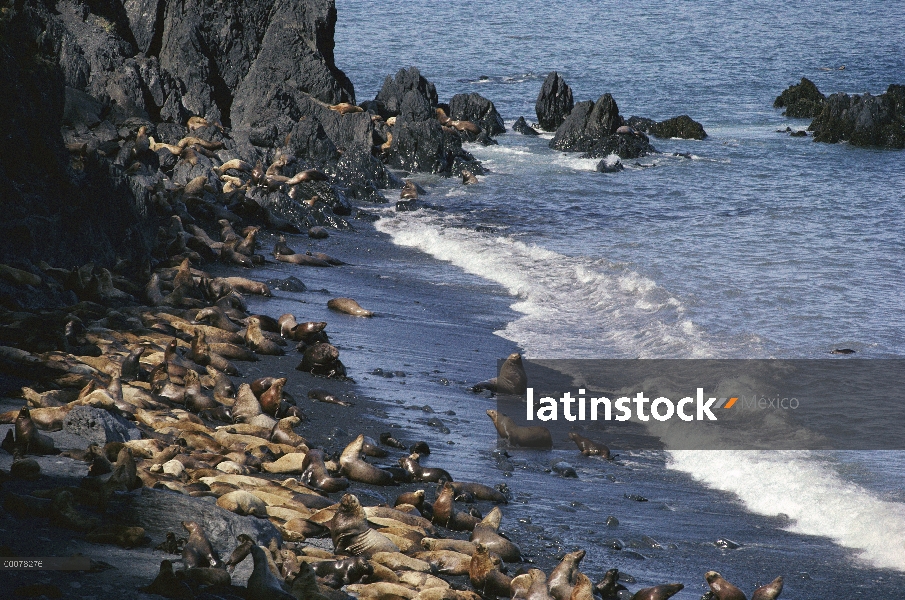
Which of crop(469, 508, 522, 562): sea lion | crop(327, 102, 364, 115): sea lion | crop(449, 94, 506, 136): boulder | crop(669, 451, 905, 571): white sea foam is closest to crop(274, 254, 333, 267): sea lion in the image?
Result: crop(669, 451, 905, 571): white sea foam

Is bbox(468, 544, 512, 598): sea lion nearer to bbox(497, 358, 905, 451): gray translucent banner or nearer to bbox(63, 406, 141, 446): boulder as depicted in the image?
bbox(63, 406, 141, 446): boulder

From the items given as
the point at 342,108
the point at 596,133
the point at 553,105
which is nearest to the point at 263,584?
the point at 342,108

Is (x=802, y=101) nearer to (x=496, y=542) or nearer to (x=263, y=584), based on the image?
(x=496, y=542)

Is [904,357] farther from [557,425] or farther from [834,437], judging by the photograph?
[557,425]

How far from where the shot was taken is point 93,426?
5.59 meters

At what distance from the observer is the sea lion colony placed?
4.51m

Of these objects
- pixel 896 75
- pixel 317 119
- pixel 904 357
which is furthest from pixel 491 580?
pixel 896 75

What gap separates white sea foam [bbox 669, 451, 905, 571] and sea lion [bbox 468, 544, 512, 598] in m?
2.91

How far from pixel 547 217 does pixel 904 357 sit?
979 cm

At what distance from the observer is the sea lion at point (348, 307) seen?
1122cm

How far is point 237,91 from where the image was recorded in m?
23.9

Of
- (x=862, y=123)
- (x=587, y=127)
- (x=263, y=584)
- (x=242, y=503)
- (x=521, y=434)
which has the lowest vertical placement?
(x=521, y=434)

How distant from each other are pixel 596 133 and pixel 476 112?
15.8 feet

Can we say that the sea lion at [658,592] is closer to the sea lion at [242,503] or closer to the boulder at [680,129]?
the sea lion at [242,503]
